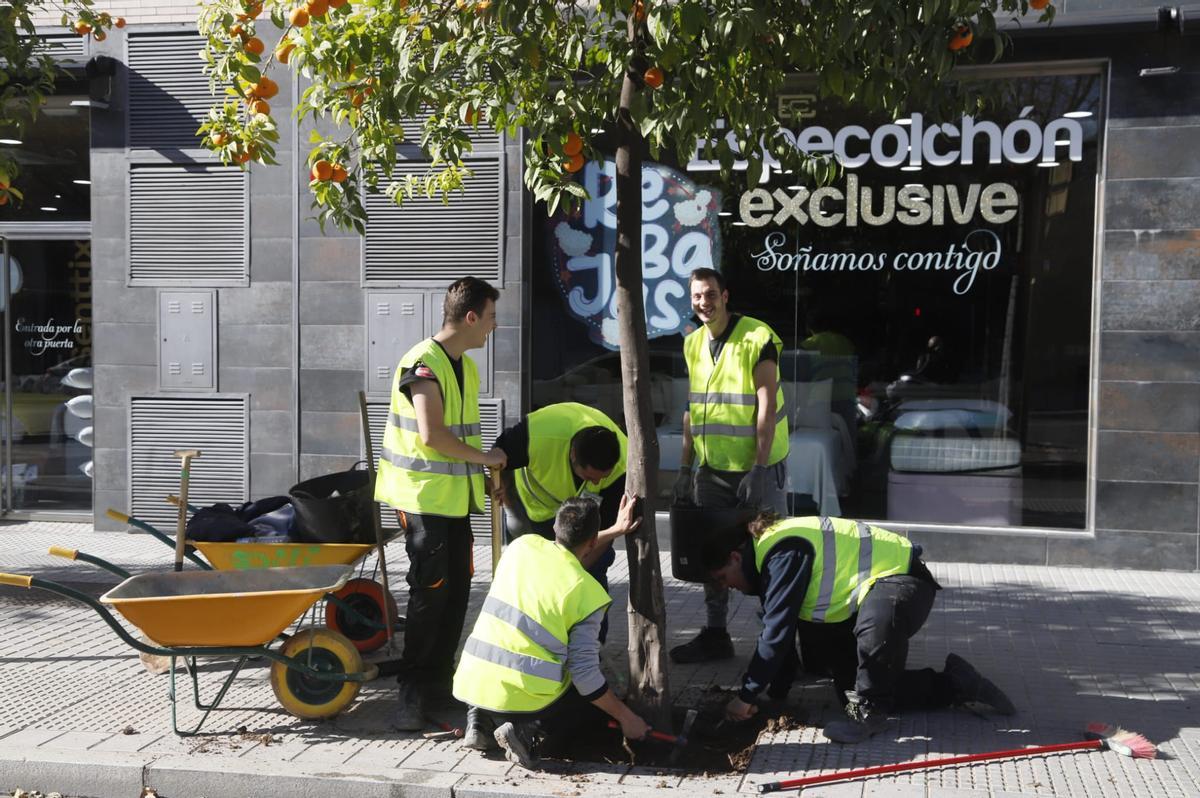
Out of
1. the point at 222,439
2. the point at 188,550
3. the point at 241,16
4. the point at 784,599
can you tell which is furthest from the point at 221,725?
the point at 222,439

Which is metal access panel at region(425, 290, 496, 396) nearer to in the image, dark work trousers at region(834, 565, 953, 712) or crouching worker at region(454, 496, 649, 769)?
crouching worker at region(454, 496, 649, 769)

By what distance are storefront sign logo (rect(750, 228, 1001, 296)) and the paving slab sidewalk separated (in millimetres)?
2577

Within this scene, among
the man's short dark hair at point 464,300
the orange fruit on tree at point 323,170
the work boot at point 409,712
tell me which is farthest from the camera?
the orange fruit on tree at point 323,170

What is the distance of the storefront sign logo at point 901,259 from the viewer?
8992 mm

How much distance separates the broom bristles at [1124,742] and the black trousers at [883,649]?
0.64m

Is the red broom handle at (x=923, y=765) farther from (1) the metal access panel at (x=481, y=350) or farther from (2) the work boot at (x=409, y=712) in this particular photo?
(1) the metal access panel at (x=481, y=350)

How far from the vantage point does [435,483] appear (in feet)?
18.2

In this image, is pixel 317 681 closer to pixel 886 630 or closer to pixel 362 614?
pixel 362 614

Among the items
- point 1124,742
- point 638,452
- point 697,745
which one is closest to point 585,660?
point 697,745

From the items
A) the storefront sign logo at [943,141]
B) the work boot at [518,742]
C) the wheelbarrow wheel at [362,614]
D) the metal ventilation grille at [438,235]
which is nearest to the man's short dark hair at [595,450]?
the work boot at [518,742]

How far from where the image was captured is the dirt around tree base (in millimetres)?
5016

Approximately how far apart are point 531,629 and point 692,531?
127 centimetres

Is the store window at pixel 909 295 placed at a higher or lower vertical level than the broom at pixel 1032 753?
higher

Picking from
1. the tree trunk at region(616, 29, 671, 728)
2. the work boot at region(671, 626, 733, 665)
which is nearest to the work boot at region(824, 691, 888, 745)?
the tree trunk at region(616, 29, 671, 728)
